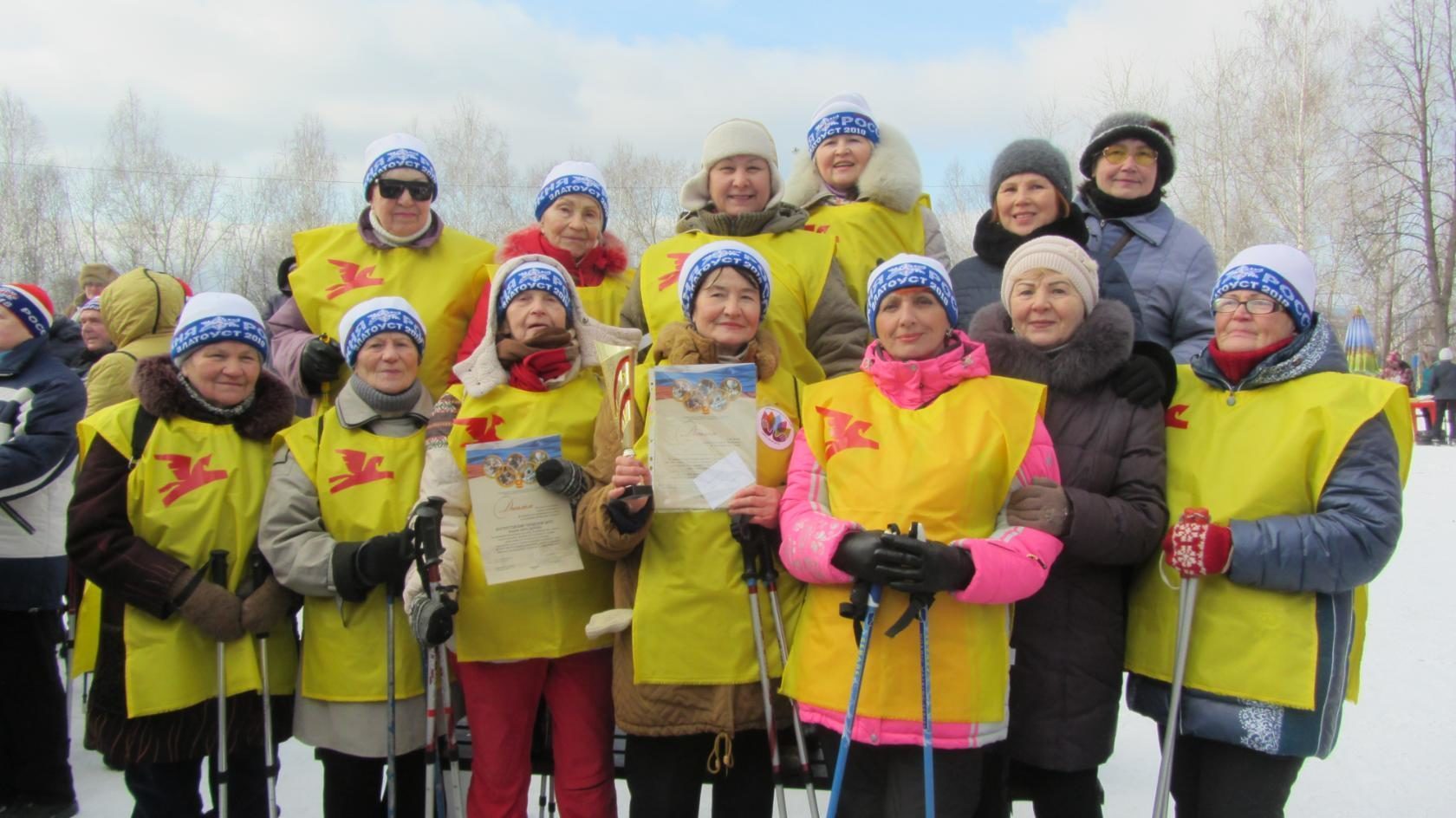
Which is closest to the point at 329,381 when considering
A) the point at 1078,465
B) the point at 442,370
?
the point at 442,370

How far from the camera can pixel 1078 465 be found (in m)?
2.86

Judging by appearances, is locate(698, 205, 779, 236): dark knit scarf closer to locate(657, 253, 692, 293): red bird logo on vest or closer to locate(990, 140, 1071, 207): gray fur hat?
locate(657, 253, 692, 293): red bird logo on vest

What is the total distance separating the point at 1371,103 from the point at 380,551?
3414 centimetres

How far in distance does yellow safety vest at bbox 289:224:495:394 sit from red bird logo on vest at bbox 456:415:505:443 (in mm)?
829

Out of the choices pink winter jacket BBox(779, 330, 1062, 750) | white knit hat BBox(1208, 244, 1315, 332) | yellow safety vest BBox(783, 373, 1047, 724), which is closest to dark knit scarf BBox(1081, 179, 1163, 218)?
white knit hat BBox(1208, 244, 1315, 332)

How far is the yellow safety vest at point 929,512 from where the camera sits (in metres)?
2.57

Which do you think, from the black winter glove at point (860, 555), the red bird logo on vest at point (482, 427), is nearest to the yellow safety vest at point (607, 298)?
the red bird logo on vest at point (482, 427)

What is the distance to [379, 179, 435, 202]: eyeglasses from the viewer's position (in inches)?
157

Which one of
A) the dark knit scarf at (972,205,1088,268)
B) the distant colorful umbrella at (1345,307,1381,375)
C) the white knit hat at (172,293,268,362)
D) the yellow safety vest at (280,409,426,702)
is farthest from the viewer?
the distant colorful umbrella at (1345,307,1381,375)

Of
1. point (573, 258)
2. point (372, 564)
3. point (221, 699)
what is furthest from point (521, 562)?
point (573, 258)

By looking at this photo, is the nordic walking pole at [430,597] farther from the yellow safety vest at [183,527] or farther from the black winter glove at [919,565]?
the black winter glove at [919,565]

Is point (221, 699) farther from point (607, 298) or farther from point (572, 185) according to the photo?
point (572, 185)

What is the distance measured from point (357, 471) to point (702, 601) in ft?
4.24

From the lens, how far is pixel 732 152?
12.4ft
